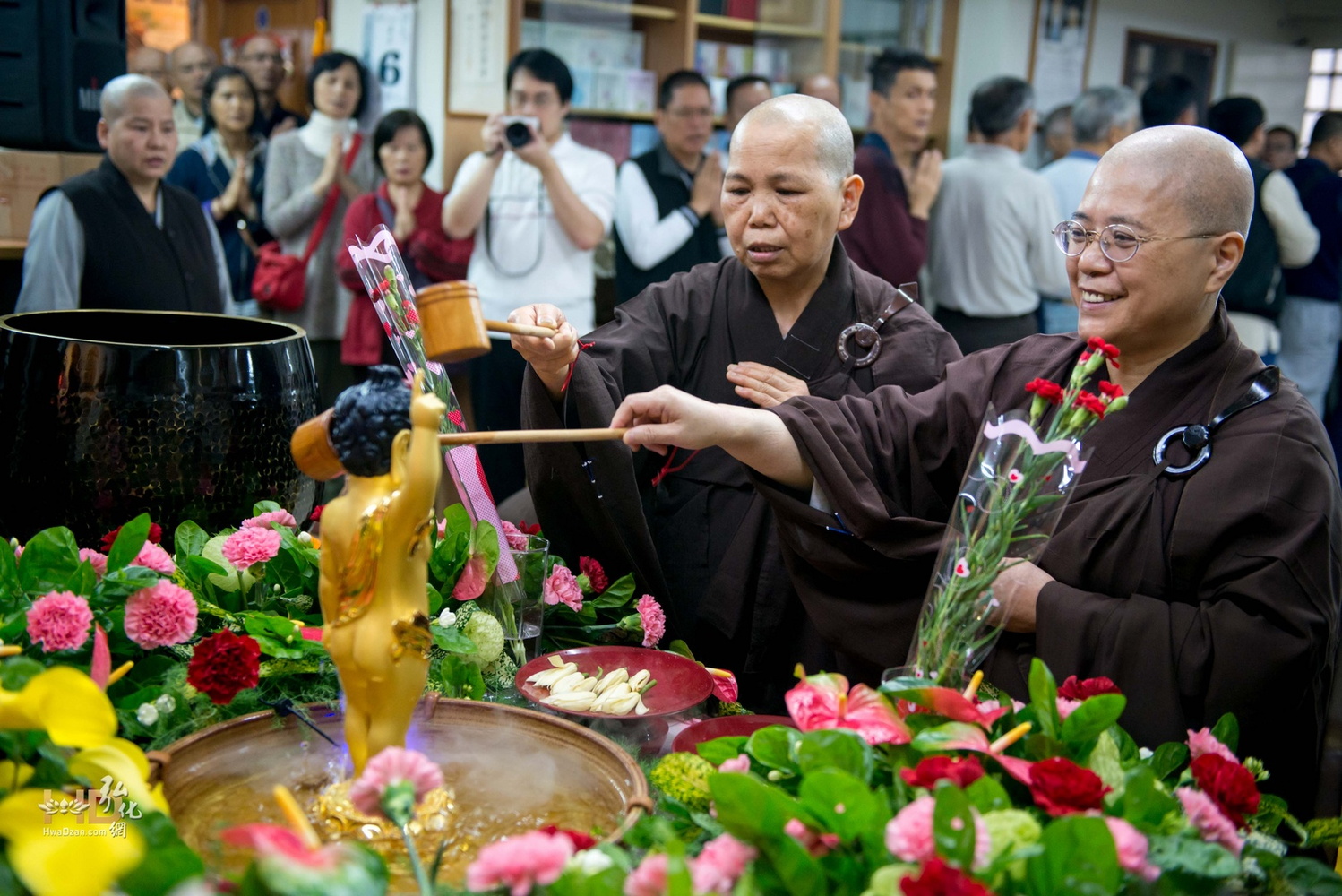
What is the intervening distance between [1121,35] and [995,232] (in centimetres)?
298

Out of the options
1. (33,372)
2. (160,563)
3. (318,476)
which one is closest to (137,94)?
(33,372)

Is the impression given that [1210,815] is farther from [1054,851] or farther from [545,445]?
[545,445]

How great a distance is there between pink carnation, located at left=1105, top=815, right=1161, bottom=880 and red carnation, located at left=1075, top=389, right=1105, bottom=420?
41 centimetres

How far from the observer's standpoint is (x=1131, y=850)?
87 cm

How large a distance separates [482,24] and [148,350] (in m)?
3.14

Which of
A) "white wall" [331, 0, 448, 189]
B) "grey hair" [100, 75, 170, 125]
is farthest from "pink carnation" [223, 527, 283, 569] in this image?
"white wall" [331, 0, 448, 189]

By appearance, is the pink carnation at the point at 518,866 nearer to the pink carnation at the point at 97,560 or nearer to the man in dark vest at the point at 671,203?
the pink carnation at the point at 97,560

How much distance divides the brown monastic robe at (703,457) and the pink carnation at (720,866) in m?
0.98

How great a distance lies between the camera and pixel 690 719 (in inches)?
55.5

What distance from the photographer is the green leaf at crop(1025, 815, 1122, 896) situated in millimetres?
833

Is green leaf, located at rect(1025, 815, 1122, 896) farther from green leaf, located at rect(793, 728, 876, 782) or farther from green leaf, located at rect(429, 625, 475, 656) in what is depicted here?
green leaf, located at rect(429, 625, 475, 656)

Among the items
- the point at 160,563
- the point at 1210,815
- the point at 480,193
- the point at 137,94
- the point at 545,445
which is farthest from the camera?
the point at 480,193

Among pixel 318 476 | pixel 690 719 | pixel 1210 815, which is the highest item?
pixel 318 476

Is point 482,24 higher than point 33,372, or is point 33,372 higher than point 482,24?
point 482,24
